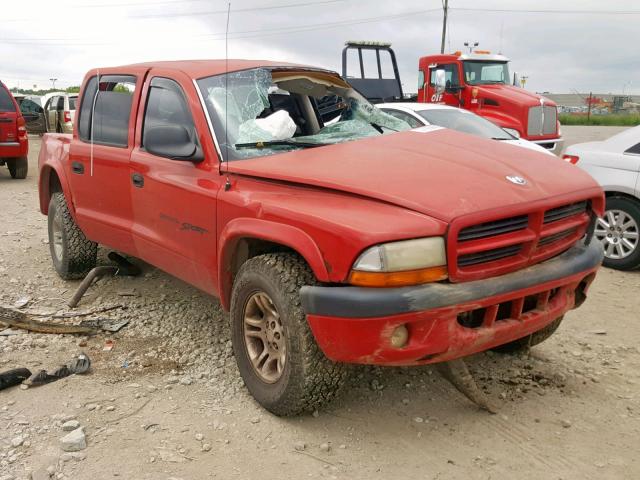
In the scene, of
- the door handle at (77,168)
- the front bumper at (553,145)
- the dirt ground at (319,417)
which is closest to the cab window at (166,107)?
the door handle at (77,168)

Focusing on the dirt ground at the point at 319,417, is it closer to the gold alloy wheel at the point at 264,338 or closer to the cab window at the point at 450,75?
the gold alloy wheel at the point at 264,338

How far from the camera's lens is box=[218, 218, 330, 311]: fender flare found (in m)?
2.71

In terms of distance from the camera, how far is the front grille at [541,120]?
41.1 feet

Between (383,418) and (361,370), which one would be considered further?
(361,370)

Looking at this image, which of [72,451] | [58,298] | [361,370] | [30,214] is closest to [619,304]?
[361,370]

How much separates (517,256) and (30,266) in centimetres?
483

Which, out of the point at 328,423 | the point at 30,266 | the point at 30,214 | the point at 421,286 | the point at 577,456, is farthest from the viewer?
the point at 30,214

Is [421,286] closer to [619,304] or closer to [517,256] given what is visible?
[517,256]

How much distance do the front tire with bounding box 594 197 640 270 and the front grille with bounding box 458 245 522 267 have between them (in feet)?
11.7

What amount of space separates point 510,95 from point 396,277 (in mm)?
11285

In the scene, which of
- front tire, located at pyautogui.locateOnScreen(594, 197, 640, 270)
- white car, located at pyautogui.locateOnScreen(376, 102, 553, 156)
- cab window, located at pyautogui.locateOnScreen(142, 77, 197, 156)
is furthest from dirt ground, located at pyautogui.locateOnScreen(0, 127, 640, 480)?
white car, located at pyautogui.locateOnScreen(376, 102, 553, 156)

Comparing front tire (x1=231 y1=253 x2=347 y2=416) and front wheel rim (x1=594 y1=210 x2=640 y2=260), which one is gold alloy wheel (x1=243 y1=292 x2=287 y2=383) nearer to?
front tire (x1=231 y1=253 x2=347 y2=416)

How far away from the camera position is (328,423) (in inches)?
124

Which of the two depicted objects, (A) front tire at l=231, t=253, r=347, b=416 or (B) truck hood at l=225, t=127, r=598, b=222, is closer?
(B) truck hood at l=225, t=127, r=598, b=222
